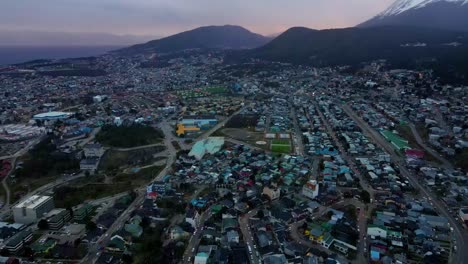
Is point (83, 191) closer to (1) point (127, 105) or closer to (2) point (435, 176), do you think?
(2) point (435, 176)

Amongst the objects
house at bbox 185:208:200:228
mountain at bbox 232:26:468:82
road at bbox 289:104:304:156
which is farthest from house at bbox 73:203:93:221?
mountain at bbox 232:26:468:82

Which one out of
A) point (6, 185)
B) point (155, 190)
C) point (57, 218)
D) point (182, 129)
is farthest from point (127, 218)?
point (182, 129)

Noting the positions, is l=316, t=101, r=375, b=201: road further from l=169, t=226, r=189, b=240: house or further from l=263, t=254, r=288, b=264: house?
l=169, t=226, r=189, b=240: house

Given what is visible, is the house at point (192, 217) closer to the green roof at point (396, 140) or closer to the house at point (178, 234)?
the house at point (178, 234)

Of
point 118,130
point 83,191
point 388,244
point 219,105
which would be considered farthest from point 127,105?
Answer: point 388,244

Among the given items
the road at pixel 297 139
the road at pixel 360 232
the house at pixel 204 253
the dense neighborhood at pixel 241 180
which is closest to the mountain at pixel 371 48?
the dense neighborhood at pixel 241 180
